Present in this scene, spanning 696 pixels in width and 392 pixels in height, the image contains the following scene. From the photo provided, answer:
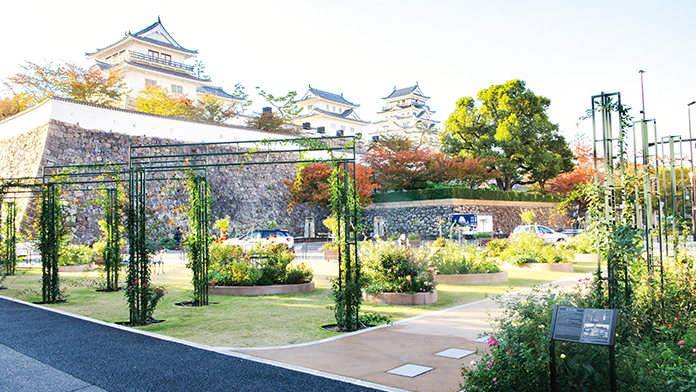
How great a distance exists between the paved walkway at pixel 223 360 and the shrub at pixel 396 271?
1996mm

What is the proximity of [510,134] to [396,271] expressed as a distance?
28537mm

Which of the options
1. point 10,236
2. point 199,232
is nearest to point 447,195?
point 10,236

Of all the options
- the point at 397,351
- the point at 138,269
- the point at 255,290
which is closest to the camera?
the point at 397,351

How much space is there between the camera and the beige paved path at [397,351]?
4910mm

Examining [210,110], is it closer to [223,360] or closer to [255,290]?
[255,290]

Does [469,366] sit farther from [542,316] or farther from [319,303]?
[319,303]

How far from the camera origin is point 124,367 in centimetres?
538

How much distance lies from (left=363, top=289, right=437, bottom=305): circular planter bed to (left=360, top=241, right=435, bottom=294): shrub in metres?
0.14

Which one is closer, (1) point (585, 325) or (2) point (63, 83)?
(1) point (585, 325)

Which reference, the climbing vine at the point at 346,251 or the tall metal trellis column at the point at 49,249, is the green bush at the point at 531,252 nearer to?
the climbing vine at the point at 346,251

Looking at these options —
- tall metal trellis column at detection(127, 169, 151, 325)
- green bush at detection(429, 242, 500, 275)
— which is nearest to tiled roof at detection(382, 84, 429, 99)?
green bush at detection(429, 242, 500, 275)

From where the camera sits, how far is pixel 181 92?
4653 centimetres

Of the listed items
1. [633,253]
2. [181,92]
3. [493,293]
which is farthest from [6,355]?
[181,92]

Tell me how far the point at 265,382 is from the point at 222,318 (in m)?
3.73
